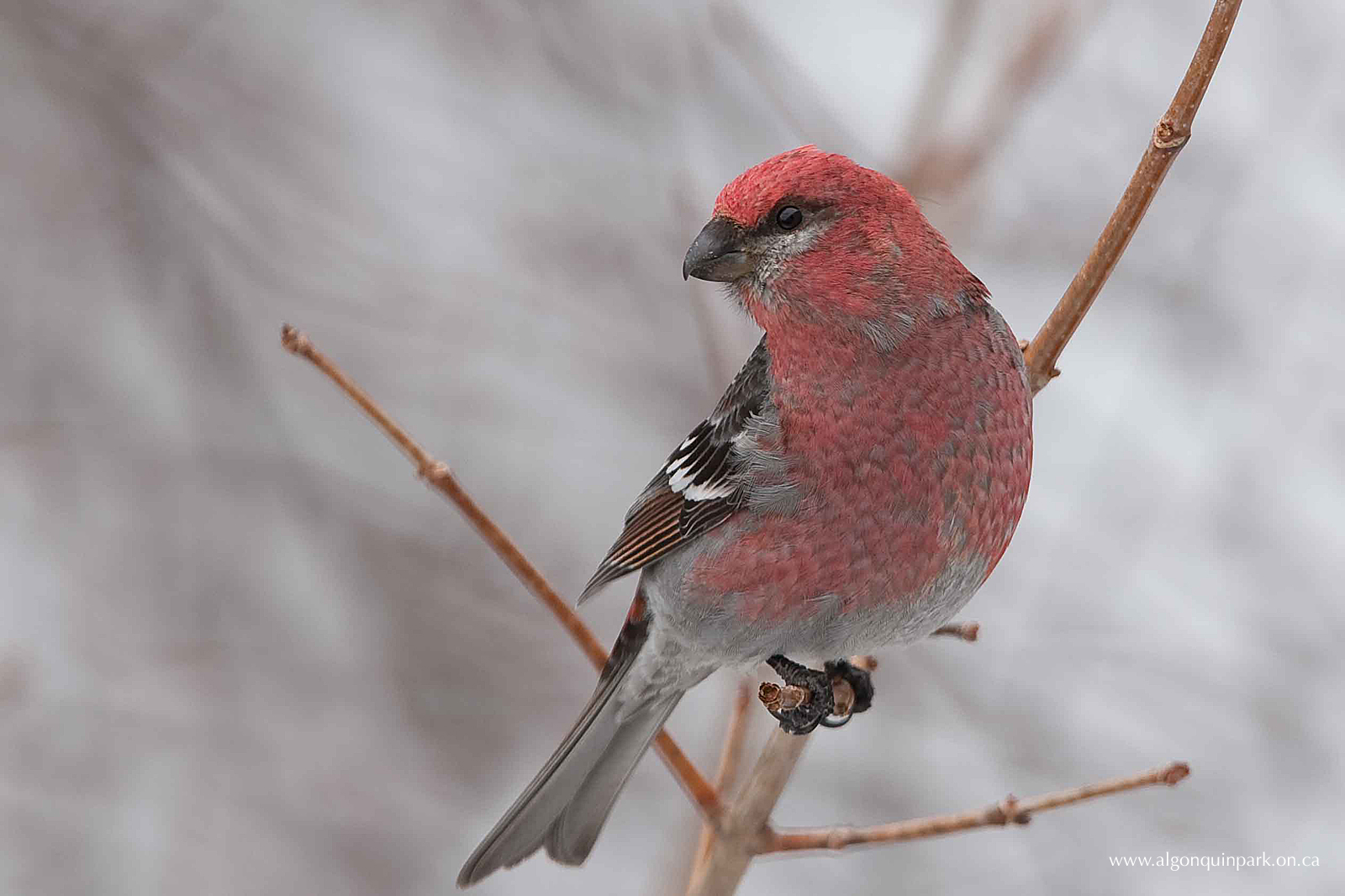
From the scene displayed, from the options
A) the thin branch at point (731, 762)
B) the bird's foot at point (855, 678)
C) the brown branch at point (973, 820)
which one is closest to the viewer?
the brown branch at point (973, 820)

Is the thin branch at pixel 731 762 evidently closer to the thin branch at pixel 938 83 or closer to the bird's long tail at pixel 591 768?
the bird's long tail at pixel 591 768

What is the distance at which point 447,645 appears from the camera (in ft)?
16.3

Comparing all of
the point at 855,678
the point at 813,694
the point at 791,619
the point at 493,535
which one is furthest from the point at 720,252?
the point at 855,678

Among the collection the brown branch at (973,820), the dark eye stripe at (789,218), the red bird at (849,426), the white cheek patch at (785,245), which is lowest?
the brown branch at (973,820)

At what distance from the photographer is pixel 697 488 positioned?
9.24 feet

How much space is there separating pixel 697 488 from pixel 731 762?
0.60m

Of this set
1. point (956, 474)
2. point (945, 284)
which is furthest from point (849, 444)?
point (945, 284)

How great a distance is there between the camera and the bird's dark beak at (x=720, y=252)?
7.43 ft

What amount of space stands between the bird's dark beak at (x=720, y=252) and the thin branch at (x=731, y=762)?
1016 millimetres

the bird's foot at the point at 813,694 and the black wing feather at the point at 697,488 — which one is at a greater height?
the black wing feather at the point at 697,488

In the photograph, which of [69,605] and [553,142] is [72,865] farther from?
[553,142]

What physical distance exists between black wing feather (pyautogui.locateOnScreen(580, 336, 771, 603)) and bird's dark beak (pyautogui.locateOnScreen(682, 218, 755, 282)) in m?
0.34

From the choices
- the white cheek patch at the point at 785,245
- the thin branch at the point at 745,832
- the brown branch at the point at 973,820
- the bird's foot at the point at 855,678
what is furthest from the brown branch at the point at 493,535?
the white cheek patch at the point at 785,245

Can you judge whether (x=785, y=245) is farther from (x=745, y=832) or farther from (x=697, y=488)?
(x=745, y=832)
